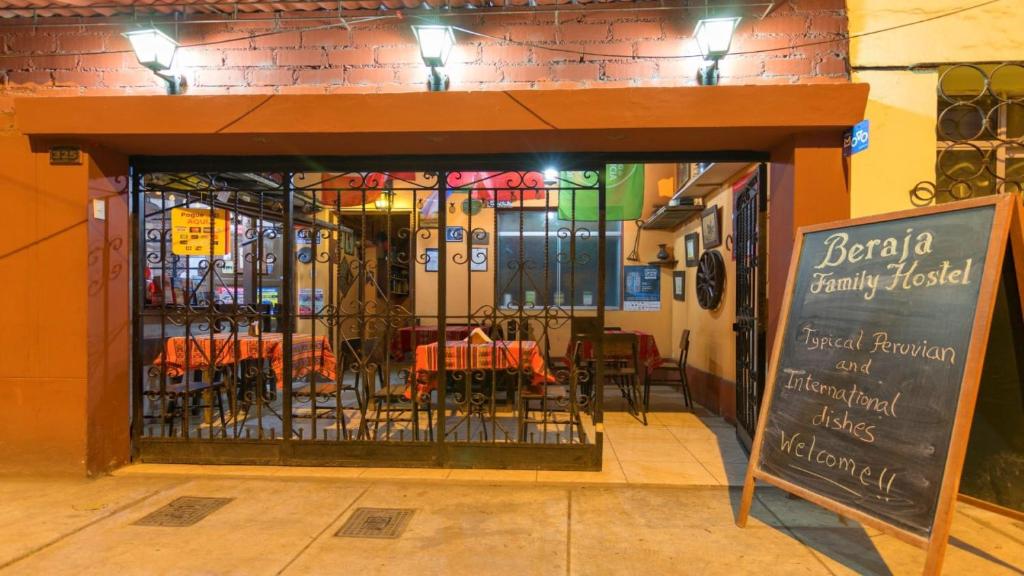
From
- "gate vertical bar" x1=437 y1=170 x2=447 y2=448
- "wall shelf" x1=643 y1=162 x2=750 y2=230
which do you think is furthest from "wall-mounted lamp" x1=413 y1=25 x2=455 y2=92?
"wall shelf" x1=643 y1=162 x2=750 y2=230

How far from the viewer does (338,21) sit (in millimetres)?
4281

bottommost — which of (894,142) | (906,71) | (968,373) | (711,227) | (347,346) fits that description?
(347,346)

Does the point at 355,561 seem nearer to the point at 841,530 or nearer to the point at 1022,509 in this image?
the point at 841,530

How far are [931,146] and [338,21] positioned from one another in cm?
470

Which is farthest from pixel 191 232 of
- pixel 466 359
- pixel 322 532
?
pixel 322 532

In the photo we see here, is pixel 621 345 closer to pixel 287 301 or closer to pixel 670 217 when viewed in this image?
pixel 670 217

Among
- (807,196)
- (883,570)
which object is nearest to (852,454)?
(883,570)

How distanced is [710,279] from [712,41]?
3.89 m

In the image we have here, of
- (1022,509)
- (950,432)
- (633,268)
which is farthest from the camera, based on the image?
(633,268)

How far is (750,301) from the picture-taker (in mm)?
5066

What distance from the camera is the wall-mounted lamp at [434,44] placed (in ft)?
13.0

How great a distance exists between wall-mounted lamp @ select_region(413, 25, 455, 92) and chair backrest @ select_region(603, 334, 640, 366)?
11.6 ft

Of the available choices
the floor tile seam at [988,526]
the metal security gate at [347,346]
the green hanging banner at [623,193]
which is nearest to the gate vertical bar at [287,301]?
the metal security gate at [347,346]

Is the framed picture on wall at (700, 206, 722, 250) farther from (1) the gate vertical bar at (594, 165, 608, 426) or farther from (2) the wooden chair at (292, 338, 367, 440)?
(2) the wooden chair at (292, 338, 367, 440)
